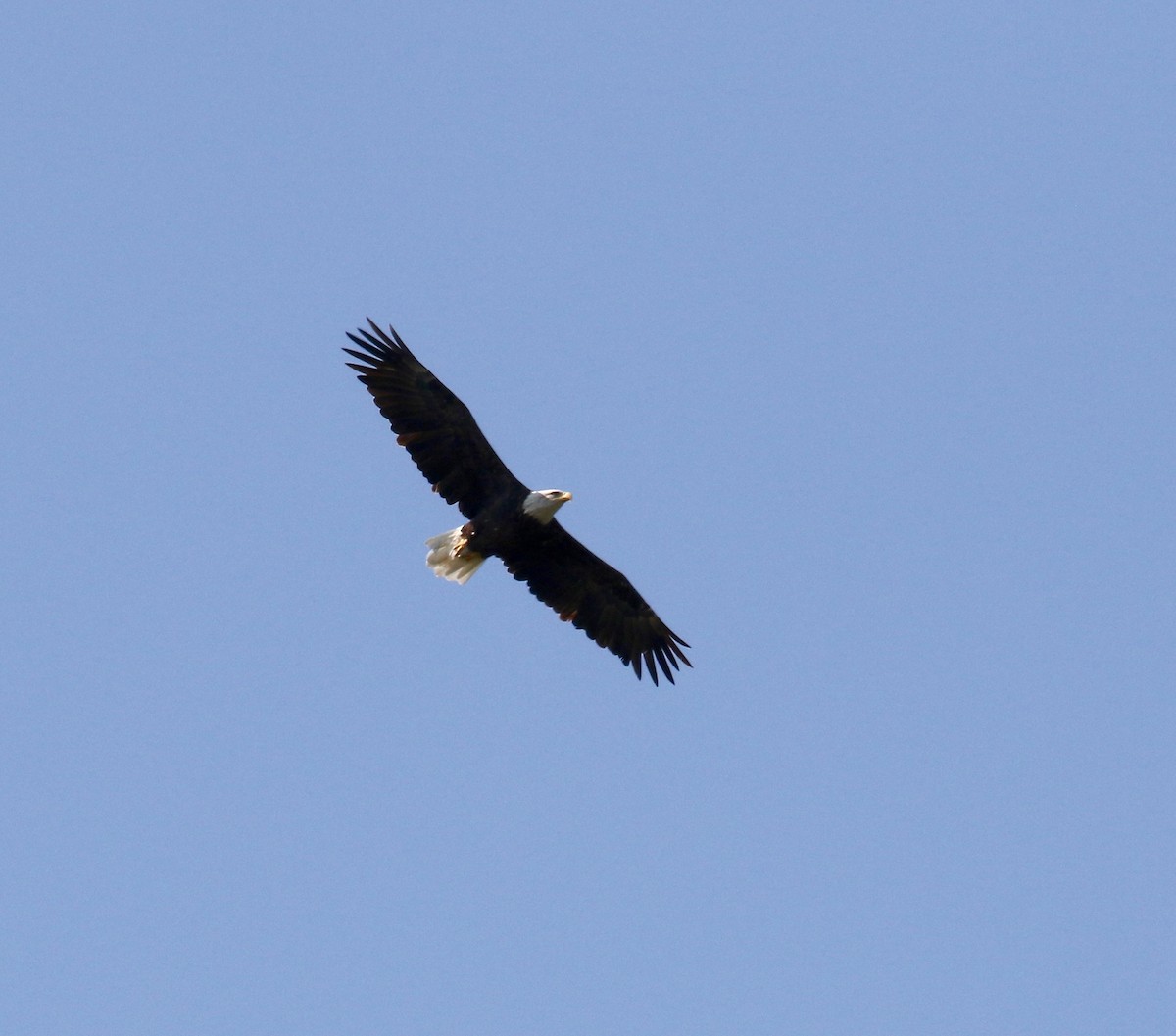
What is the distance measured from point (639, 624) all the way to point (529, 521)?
6.52 feet

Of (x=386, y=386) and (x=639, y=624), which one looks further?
(x=639, y=624)

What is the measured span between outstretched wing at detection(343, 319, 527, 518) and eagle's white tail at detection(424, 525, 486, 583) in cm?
80

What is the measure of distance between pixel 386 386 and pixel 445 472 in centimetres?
99

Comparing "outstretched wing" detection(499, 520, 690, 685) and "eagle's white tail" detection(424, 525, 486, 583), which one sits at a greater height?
"outstretched wing" detection(499, 520, 690, 685)

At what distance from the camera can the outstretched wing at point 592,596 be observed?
17547 mm

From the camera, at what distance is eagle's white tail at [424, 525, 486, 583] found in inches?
690

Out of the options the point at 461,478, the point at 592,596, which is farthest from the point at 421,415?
the point at 592,596

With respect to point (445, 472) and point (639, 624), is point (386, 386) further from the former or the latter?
point (639, 624)

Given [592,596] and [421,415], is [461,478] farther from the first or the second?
[592,596]

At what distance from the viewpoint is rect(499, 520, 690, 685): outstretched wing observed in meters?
→ 17.5

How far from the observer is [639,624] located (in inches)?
721

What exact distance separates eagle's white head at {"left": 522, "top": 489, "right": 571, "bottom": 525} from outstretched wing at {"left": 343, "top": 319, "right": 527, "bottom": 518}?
36cm

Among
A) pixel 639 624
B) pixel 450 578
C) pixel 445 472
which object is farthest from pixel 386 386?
pixel 639 624

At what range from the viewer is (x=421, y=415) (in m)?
16.9
